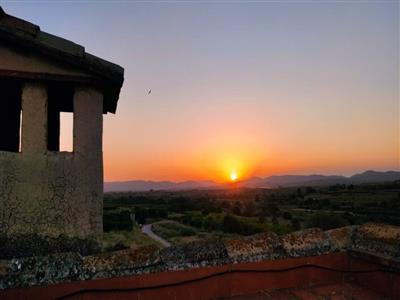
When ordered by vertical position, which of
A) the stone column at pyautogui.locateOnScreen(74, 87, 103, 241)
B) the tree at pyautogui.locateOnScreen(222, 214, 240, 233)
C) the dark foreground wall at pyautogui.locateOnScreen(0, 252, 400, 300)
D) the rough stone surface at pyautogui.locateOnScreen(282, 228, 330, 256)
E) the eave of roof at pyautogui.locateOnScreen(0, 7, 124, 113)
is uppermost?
the eave of roof at pyautogui.locateOnScreen(0, 7, 124, 113)

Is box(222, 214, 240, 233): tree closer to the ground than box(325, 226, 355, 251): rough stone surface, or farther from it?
closer to the ground

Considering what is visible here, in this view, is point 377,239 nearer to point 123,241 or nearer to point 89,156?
point 89,156

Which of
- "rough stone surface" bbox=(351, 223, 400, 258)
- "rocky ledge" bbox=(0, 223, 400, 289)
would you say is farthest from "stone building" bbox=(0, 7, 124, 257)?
"rough stone surface" bbox=(351, 223, 400, 258)

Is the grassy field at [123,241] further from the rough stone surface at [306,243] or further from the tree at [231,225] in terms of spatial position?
the rough stone surface at [306,243]

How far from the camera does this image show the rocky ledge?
70.8 inches

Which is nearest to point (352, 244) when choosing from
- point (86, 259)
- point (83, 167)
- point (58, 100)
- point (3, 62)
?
point (86, 259)

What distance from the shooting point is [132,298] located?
73.6 inches

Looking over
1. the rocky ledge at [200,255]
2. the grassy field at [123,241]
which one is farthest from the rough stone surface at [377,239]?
the grassy field at [123,241]

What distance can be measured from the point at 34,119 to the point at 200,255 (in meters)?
3.73

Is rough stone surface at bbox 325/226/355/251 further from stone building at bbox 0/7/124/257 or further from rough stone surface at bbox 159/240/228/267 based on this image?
stone building at bbox 0/7/124/257

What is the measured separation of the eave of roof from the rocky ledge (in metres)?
3.65

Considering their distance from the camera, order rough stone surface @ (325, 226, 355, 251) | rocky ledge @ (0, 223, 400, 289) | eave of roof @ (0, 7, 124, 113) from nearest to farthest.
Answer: rocky ledge @ (0, 223, 400, 289)
rough stone surface @ (325, 226, 355, 251)
eave of roof @ (0, 7, 124, 113)

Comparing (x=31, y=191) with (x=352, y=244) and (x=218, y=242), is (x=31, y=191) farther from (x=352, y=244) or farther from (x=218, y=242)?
(x=352, y=244)

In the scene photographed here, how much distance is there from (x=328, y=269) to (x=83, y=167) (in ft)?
11.8
